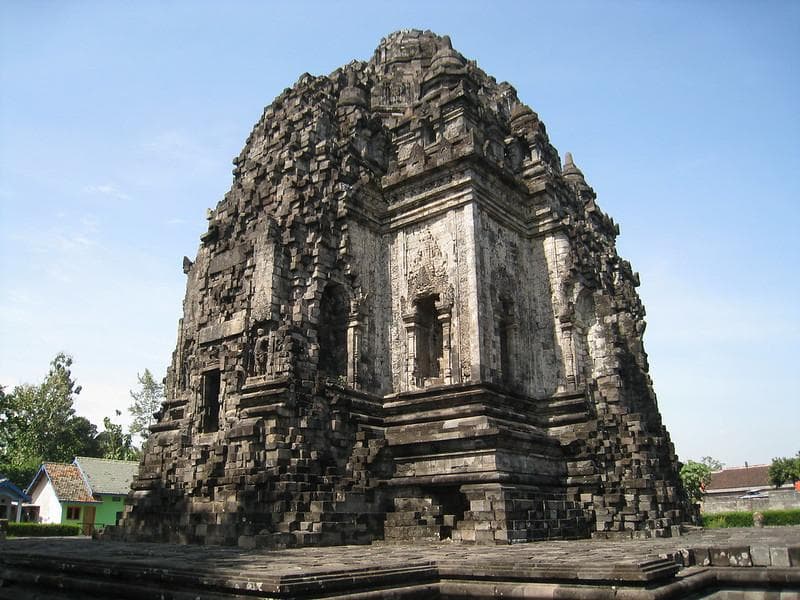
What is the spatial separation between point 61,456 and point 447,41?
45492 mm

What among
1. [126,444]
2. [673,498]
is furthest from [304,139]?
[126,444]

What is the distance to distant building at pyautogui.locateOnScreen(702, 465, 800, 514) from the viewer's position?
108 feet

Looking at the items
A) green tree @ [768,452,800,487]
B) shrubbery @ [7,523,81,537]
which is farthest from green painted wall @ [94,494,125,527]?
green tree @ [768,452,800,487]

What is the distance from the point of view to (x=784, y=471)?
52.8 meters

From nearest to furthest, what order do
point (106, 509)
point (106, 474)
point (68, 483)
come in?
point (68, 483) → point (106, 509) → point (106, 474)

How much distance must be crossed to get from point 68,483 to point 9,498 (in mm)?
2871

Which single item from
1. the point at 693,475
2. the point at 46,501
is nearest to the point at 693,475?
the point at 693,475

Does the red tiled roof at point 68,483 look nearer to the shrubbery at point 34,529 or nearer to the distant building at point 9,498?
the distant building at point 9,498

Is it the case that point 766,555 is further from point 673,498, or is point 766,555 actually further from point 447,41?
point 447,41

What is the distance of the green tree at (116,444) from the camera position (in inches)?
2128

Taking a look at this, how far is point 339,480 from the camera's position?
44.1 feet

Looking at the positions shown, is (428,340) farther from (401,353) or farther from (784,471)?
(784,471)

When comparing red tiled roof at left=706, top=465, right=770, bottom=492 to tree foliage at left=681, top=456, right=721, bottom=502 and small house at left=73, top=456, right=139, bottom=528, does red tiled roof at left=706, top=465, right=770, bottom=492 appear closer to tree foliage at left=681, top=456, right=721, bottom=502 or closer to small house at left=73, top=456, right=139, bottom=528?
tree foliage at left=681, top=456, right=721, bottom=502

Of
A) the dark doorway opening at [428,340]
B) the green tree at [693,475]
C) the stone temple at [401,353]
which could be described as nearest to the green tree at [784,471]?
the green tree at [693,475]
